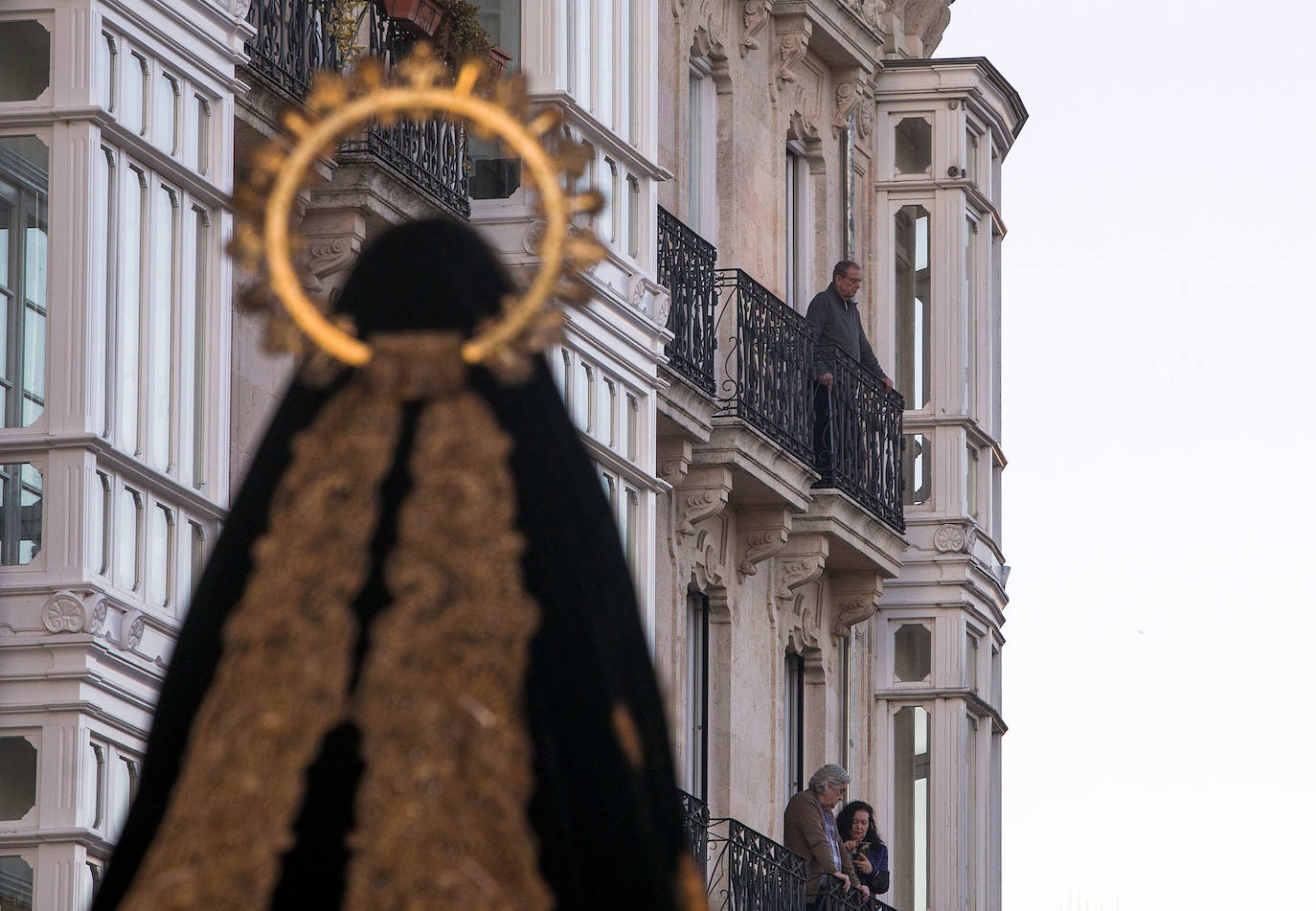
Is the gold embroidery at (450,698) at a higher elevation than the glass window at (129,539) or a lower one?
lower

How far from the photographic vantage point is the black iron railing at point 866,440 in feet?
84.5

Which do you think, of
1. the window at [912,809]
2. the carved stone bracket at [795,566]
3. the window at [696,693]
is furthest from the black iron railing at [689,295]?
the window at [912,809]

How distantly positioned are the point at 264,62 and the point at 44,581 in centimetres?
334

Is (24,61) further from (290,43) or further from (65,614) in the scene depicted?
(290,43)

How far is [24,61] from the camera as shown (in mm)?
14320

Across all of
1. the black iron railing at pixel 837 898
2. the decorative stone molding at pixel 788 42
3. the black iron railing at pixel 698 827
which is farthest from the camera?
the decorative stone molding at pixel 788 42

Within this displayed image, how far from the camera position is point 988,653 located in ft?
96.0

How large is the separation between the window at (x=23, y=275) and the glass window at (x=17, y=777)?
1247mm

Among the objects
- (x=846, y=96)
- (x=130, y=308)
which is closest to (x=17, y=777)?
(x=130, y=308)

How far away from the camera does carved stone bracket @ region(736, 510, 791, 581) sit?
2514cm

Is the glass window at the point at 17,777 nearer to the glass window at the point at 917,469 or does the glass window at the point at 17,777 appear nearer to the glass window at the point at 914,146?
the glass window at the point at 917,469

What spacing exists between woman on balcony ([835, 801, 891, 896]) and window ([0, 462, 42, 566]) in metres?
10.3

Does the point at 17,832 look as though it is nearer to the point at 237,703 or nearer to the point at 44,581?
the point at 44,581

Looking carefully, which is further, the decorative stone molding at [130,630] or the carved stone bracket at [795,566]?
the carved stone bracket at [795,566]
